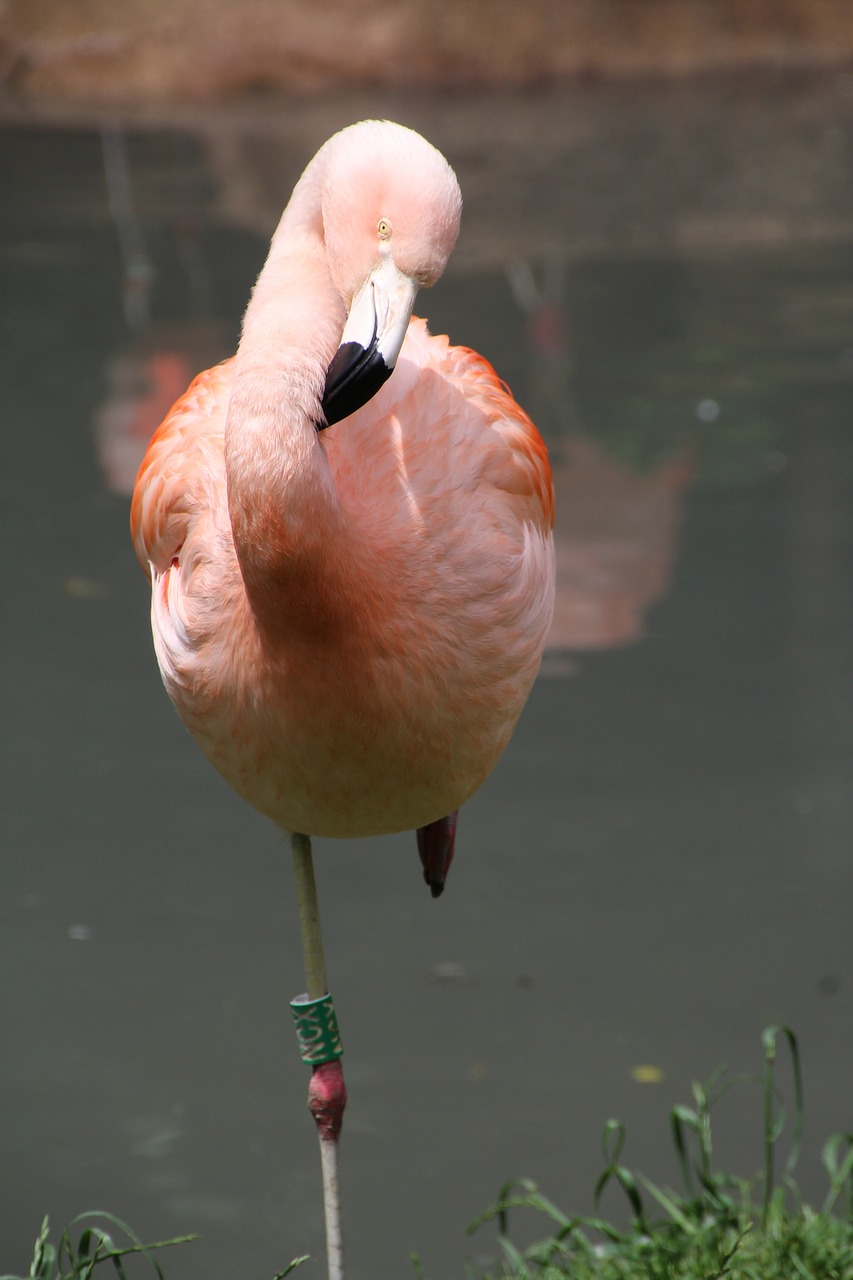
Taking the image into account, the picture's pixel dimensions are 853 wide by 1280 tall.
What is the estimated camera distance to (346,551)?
5.63ft

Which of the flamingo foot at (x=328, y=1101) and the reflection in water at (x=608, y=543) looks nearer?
the flamingo foot at (x=328, y=1101)

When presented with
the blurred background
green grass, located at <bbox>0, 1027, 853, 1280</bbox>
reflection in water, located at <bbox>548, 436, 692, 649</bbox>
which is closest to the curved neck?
green grass, located at <bbox>0, 1027, 853, 1280</bbox>

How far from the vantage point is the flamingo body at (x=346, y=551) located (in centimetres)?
161

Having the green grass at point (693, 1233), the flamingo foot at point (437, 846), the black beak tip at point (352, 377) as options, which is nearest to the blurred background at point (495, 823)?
the green grass at point (693, 1233)

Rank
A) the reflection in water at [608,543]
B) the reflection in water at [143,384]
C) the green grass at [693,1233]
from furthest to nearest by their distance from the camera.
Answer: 1. the reflection in water at [143,384]
2. the reflection in water at [608,543]
3. the green grass at [693,1233]

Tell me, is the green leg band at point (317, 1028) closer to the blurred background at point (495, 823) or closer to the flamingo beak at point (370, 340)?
the blurred background at point (495, 823)

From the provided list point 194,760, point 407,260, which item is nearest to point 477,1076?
point 194,760

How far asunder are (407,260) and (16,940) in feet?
7.10


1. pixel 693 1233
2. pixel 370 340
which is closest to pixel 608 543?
pixel 693 1233

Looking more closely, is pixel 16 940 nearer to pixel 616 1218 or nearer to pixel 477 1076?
pixel 477 1076

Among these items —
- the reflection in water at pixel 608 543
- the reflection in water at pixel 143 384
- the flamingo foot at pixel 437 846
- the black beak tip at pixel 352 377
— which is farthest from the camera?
the reflection in water at pixel 143 384

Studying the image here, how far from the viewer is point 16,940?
3252mm

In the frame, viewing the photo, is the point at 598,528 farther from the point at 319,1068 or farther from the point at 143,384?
the point at 319,1068

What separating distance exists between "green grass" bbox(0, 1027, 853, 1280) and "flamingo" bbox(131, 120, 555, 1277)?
45 centimetres
